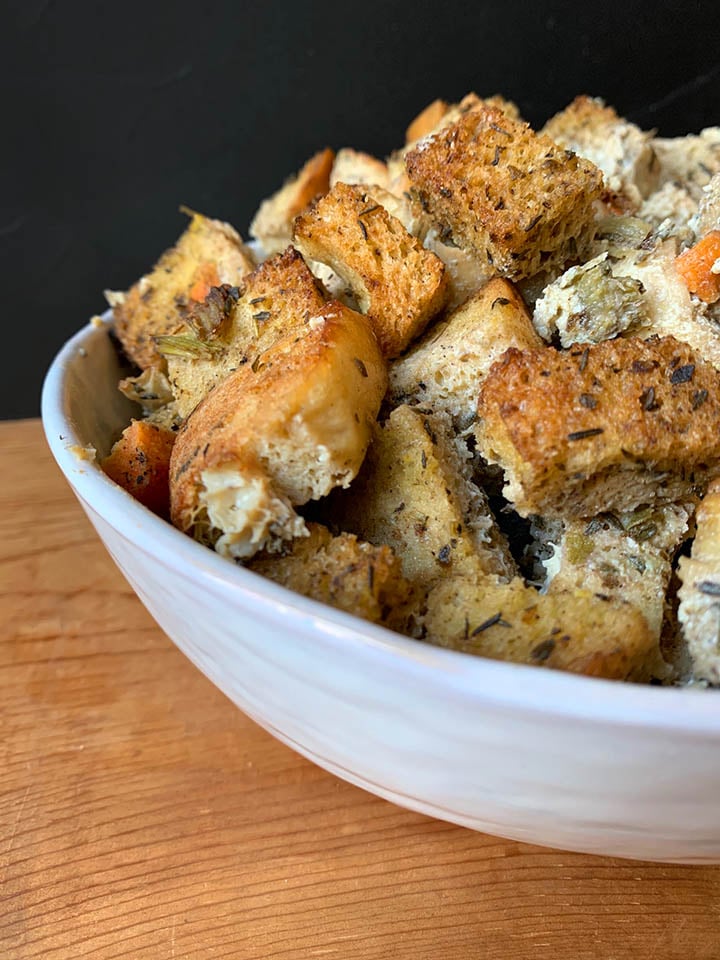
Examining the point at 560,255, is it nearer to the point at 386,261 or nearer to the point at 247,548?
the point at 386,261

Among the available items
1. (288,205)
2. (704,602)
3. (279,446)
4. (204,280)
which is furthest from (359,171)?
(704,602)

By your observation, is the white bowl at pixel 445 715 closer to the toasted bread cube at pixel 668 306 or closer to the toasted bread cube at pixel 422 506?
the toasted bread cube at pixel 422 506

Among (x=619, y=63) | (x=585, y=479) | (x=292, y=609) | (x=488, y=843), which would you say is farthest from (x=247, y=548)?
(x=619, y=63)

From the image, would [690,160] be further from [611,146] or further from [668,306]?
[668,306]

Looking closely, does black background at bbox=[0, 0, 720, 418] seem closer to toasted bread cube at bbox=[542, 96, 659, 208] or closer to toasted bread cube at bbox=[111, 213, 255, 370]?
toasted bread cube at bbox=[542, 96, 659, 208]

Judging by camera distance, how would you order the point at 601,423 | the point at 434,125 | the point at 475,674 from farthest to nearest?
the point at 434,125, the point at 601,423, the point at 475,674

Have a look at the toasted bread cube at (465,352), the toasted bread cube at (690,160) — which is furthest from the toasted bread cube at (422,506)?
the toasted bread cube at (690,160)

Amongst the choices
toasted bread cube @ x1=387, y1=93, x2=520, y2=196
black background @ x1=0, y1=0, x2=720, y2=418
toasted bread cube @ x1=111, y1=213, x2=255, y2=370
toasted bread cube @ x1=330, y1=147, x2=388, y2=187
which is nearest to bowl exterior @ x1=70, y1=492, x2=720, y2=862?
toasted bread cube @ x1=111, y1=213, x2=255, y2=370
